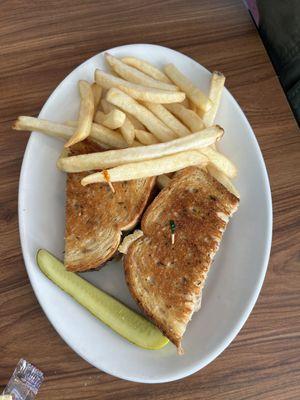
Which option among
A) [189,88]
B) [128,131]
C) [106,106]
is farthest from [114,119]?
[189,88]

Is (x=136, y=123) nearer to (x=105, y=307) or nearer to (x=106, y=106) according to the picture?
(x=106, y=106)

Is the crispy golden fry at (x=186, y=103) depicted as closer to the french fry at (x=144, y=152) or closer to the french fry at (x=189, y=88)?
the french fry at (x=189, y=88)

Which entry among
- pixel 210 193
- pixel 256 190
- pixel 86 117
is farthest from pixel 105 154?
pixel 256 190

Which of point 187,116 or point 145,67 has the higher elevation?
point 145,67

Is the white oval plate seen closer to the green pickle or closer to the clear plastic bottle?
the green pickle

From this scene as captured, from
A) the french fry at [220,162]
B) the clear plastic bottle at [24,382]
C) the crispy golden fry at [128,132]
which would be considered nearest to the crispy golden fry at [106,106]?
the crispy golden fry at [128,132]

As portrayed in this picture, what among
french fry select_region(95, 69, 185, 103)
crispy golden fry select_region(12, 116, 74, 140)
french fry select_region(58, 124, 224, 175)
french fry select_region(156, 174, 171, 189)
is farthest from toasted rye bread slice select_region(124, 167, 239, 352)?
crispy golden fry select_region(12, 116, 74, 140)

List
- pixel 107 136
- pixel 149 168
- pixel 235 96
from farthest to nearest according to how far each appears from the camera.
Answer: pixel 235 96
pixel 107 136
pixel 149 168

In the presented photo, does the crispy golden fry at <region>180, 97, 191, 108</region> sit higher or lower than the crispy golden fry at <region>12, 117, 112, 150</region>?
lower
